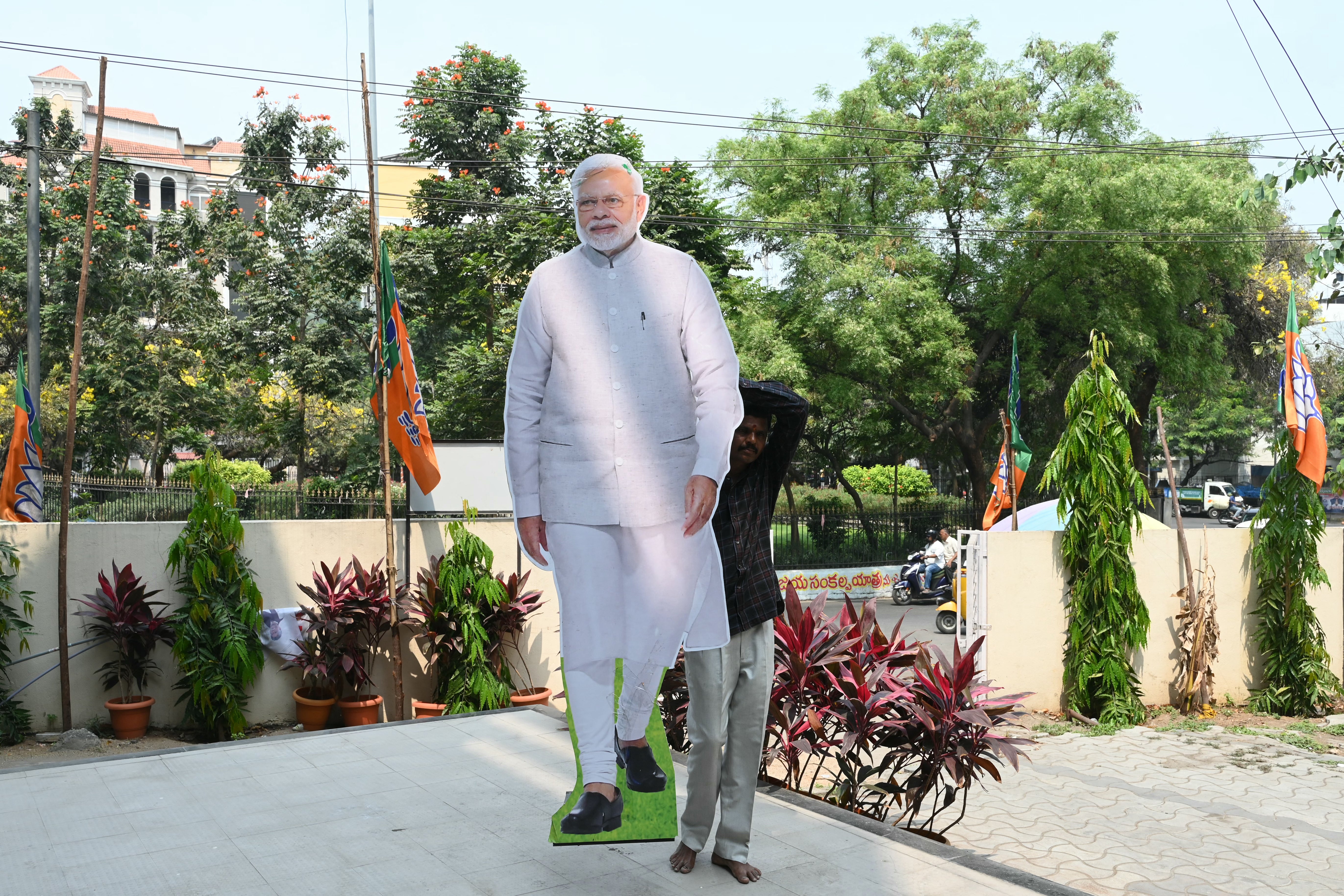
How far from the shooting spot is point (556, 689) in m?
8.12

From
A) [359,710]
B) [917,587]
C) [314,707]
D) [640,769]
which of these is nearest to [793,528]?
[917,587]

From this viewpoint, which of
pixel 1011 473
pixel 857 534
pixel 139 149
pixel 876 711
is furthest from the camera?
pixel 139 149

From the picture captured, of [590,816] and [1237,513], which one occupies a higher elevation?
[590,816]

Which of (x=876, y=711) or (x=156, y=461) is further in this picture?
(x=156, y=461)

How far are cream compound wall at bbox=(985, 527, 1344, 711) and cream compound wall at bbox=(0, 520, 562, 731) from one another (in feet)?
12.1

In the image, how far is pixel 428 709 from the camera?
739cm

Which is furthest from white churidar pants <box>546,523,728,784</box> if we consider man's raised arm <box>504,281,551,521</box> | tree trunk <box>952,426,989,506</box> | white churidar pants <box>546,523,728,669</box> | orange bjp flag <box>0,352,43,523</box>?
tree trunk <box>952,426,989,506</box>

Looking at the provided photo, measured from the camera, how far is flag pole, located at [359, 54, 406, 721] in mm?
6852

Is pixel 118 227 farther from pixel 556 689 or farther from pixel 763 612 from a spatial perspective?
pixel 763 612

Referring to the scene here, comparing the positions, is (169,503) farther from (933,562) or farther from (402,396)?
Result: (933,562)

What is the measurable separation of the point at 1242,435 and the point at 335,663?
4518 cm

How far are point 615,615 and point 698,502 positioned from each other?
438 millimetres

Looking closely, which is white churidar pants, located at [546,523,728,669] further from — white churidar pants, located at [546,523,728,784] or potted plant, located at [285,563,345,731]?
potted plant, located at [285,563,345,731]

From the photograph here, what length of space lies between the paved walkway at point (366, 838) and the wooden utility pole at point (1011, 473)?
6340mm
